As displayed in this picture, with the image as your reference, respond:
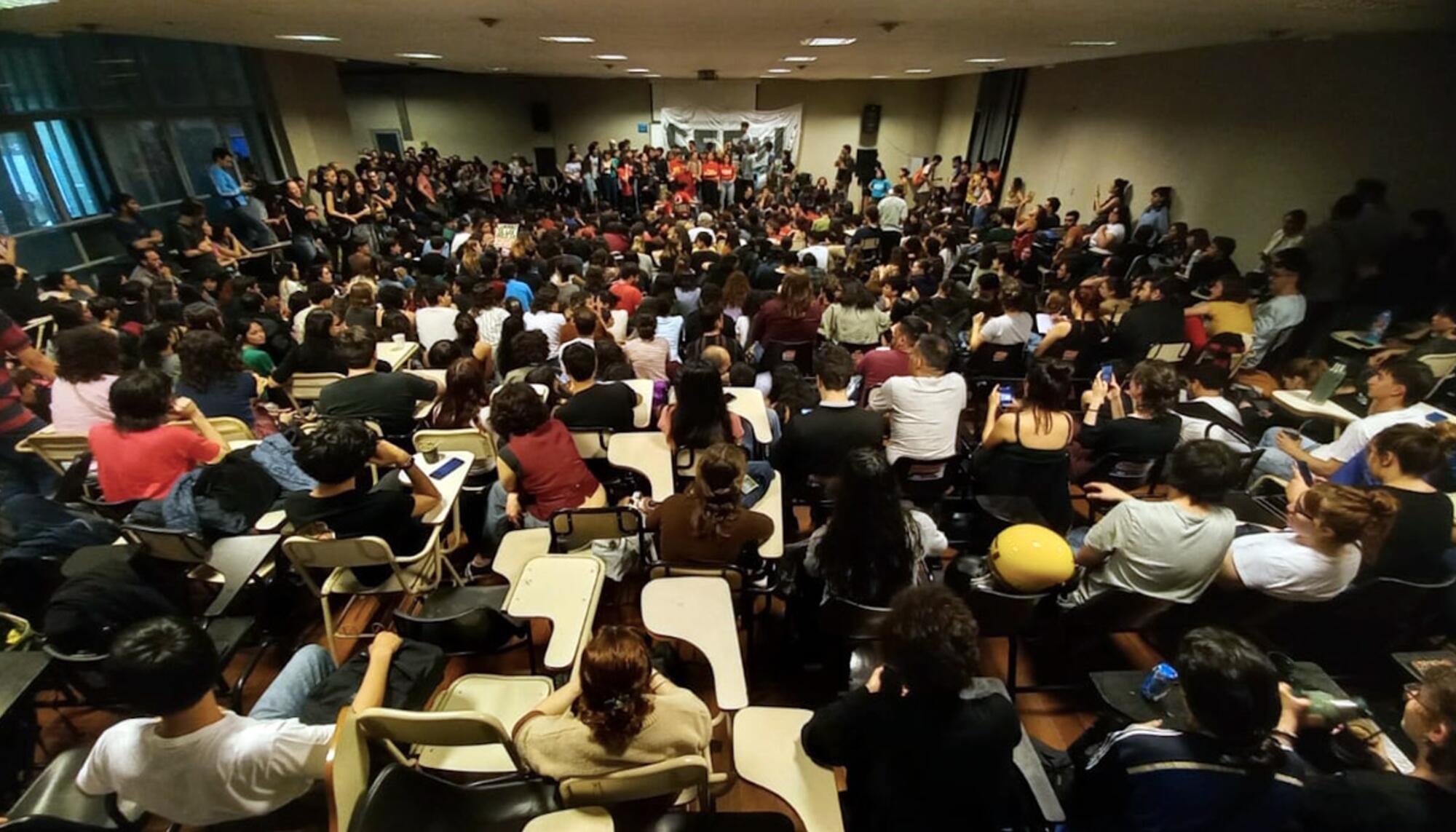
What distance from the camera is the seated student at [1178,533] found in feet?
7.07

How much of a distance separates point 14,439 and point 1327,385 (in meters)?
7.16

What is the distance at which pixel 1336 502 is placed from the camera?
6.66 ft

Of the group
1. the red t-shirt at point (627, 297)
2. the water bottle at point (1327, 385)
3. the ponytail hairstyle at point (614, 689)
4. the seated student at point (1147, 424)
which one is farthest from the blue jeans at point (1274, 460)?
the red t-shirt at point (627, 297)

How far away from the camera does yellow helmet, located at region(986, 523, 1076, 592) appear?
7.07 feet

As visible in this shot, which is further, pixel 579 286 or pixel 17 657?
pixel 579 286

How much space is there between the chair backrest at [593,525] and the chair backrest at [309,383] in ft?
7.36

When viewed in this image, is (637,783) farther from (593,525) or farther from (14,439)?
(14,439)

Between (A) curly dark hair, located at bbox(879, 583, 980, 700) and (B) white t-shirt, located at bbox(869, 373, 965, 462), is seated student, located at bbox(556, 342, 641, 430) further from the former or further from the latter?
(A) curly dark hair, located at bbox(879, 583, 980, 700)

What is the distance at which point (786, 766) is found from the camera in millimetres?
1739

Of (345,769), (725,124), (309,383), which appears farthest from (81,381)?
(725,124)

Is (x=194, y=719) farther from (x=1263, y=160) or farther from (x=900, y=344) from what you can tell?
(x=1263, y=160)

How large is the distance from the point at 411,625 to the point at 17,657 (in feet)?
3.90

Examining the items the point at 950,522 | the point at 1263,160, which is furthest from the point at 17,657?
the point at 1263,160

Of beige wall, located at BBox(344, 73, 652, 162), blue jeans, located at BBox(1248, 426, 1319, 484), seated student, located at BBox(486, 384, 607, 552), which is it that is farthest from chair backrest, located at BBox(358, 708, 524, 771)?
beige wall, located at BBox(344, 73, 652, 162)
